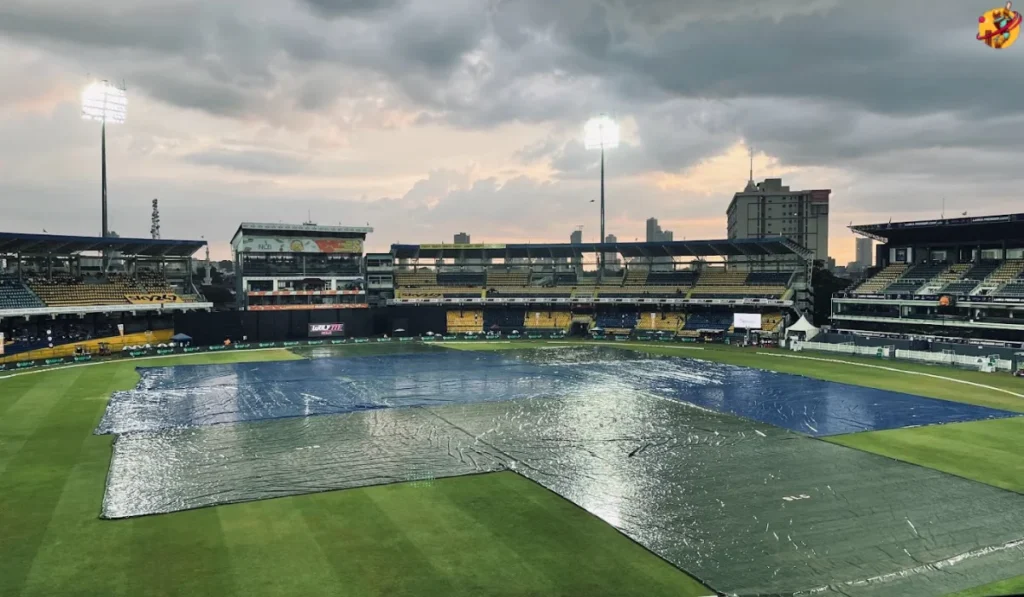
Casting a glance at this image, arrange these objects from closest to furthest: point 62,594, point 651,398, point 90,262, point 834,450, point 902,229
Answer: point 62,594, point 834,450, point 651,398, point 902,229, point 90,262

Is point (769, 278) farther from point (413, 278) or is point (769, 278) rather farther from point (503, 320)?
point (413, 278)

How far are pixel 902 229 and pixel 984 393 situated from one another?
110ft

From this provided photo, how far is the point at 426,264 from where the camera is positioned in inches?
3159

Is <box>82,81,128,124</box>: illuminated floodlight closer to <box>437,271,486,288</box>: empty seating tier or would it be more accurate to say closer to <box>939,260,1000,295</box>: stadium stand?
<box>437,271,486,288</box>: empty seating tier

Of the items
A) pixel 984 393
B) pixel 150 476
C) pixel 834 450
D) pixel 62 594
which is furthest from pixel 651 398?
pixel 62 594

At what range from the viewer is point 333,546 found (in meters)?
13.4

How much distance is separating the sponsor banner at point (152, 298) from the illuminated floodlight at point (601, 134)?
45844 mm

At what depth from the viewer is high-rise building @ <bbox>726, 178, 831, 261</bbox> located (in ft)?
443

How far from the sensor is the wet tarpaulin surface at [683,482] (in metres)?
12.6

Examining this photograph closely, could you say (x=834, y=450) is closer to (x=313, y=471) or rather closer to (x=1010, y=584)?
(x=1010, y=584)

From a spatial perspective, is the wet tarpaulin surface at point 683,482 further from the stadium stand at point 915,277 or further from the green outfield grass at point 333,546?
the stadium stand at point 915,277

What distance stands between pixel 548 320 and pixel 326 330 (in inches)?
991

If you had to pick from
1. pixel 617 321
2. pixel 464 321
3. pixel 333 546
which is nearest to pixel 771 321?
pixel 617 321

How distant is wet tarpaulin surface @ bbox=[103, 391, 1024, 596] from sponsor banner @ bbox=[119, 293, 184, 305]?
39454 millimetres
